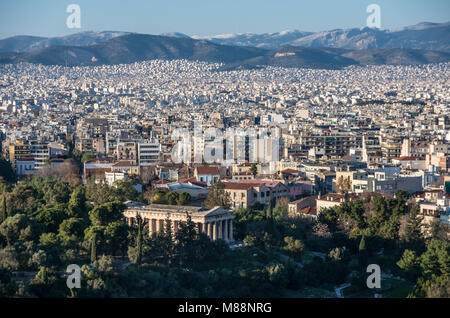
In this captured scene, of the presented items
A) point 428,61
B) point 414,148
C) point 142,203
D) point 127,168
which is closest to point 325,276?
point 142,203

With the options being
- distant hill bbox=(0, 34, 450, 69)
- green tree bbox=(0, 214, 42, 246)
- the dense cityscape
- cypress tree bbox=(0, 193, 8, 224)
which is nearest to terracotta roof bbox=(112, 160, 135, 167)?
the dense cityscape

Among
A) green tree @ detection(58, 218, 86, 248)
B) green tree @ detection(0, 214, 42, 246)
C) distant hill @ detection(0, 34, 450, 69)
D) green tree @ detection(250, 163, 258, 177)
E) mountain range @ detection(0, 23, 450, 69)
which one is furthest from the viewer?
distant hill @ detection(0, 34, 450, 69)

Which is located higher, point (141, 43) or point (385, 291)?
point (141, 43)

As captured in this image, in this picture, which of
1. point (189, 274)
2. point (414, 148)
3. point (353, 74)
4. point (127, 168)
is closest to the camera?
point (189, 274)

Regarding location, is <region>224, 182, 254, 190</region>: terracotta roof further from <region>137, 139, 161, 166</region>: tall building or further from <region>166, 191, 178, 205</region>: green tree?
<region>137, 139, 161, 166</region>: tall building

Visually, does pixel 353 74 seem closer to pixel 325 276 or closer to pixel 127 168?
pixel 127 168

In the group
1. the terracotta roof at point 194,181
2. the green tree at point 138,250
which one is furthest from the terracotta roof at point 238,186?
the green tree at point 138,250

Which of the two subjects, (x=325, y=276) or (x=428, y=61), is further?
(x=428, y=61)

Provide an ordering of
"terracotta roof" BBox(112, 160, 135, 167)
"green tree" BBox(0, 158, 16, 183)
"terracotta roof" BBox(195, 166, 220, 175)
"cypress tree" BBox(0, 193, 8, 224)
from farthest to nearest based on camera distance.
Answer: "green tree" BBox(0, 158, 16, 183), "terracotta roof" BBox(112, 160, 135, 167), "terracotta roof" BBox(195, 166, 220, 175), "cypress tree" BBox(0, 193, 8, 224)

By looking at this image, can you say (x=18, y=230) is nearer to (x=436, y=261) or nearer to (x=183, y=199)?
(x=183, y=199)
